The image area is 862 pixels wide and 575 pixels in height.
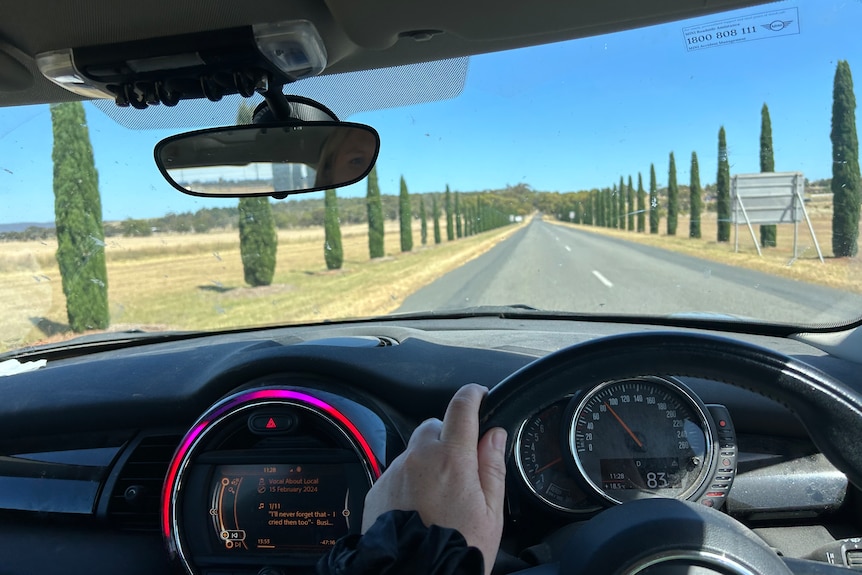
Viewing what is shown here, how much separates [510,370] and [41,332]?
3136 millimetres

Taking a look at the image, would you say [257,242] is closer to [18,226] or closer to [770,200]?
[18,226]

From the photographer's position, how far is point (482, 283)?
7.50 metres

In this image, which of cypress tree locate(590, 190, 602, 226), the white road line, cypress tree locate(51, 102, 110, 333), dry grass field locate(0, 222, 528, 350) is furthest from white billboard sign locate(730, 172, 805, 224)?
cypress tree locate(51, 102, 110, 333)

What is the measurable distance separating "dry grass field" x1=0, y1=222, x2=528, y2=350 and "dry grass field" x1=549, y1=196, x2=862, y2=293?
88.0 inches

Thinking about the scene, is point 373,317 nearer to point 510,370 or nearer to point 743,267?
point 510,370

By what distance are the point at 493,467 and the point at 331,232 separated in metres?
5.05

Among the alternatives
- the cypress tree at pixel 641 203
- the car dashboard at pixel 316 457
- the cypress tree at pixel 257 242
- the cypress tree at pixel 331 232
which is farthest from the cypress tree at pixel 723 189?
the cypress tree at pixel 257 242

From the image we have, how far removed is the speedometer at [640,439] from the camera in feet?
8.04

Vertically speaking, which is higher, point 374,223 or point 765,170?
point 765,170

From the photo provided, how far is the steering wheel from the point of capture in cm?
147

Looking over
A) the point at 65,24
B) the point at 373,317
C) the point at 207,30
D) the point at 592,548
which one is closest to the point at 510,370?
the point at 592,548

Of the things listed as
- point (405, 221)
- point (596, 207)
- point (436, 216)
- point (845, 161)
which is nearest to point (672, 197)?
point (596, 207)

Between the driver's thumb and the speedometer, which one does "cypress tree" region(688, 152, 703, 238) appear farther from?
the driver's thumb

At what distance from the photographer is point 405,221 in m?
8.39
